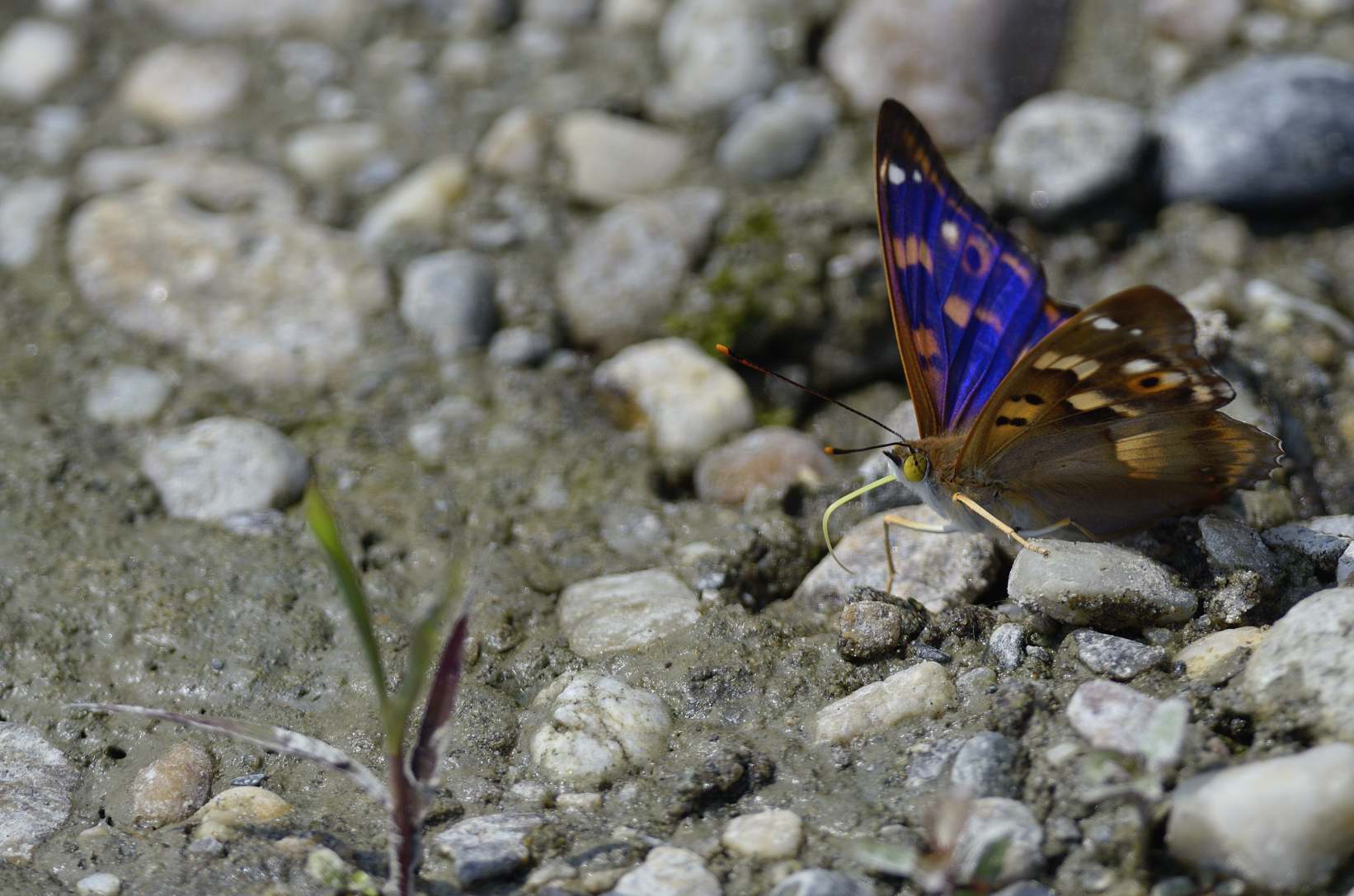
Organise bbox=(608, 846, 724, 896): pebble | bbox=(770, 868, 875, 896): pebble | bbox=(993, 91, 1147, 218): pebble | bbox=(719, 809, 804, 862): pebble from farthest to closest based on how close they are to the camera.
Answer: bbox=(993, 91, 1147, 218): pebble < bbox=(719, 809, 804, 862): pebble < bbox=(608, 846, 724, 896): pebble < bbox=(770, 868, 875, 896): pebble

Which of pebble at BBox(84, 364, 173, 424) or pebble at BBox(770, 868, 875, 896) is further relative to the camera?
pebble at BBox(84, 364, 173, 424)

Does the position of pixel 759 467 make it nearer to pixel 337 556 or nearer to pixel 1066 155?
pixel 1066 155

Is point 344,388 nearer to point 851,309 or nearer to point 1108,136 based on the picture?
point 851,309

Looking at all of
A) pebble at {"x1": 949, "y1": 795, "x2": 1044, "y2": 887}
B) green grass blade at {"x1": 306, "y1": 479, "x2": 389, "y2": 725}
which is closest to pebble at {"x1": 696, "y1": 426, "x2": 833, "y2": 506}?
pebble at {"x1": 949, "y1": 795, "x2": 1044, "y2": 887}

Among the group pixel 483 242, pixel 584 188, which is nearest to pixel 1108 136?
pixel 584 188

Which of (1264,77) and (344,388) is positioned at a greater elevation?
(1264,77)

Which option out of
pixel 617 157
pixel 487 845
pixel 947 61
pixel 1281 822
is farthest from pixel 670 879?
pixel 947 61

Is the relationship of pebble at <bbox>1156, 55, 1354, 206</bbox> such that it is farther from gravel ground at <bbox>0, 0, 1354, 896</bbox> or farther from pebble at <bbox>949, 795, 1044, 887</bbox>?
pebble at <bbox>949, 795, 1044, 887</bbox>
